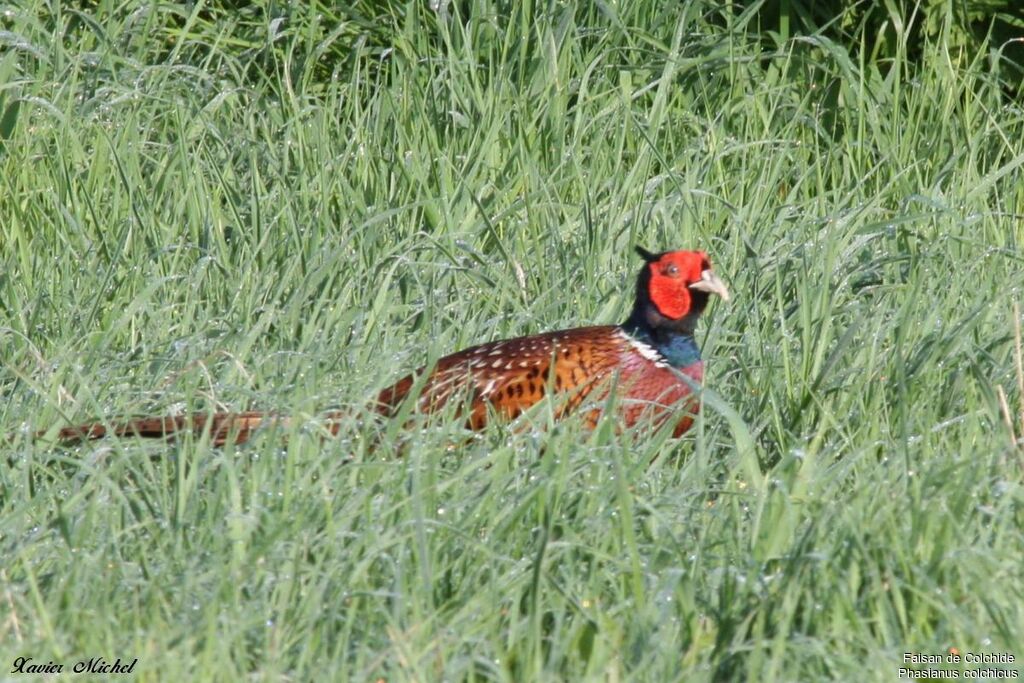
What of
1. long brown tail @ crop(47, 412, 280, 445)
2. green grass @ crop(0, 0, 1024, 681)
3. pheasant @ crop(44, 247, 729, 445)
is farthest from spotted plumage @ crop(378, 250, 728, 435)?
long brown tail @ crop(47, 412, 280, 445)

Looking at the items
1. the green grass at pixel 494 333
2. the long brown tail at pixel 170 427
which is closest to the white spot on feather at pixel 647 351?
the green grass at pixel 494 333

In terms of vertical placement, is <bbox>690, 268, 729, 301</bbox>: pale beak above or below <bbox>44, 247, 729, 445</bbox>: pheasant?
above

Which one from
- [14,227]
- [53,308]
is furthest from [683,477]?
[14,227]

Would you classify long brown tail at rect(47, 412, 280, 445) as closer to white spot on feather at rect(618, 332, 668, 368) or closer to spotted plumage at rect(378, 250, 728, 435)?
spotted plumage at rect(378, 250, 728, 435)

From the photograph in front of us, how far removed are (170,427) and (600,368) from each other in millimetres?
1003

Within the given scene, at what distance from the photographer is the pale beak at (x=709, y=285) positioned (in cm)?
387

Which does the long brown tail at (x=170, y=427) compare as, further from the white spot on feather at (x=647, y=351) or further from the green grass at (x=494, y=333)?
the white spot on feather at (x=647, y=351)

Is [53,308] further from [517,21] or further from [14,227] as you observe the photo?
[517,21]

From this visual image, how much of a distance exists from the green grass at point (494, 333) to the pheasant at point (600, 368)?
0.31ft

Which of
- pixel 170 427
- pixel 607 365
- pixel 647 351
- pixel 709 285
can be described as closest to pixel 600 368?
pixel 607 365

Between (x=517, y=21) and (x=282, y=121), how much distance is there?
810mm

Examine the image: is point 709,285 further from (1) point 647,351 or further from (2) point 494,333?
(2) point 494,333

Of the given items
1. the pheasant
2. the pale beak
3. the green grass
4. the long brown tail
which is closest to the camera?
the green grass

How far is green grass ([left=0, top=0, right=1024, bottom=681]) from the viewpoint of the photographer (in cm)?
253
